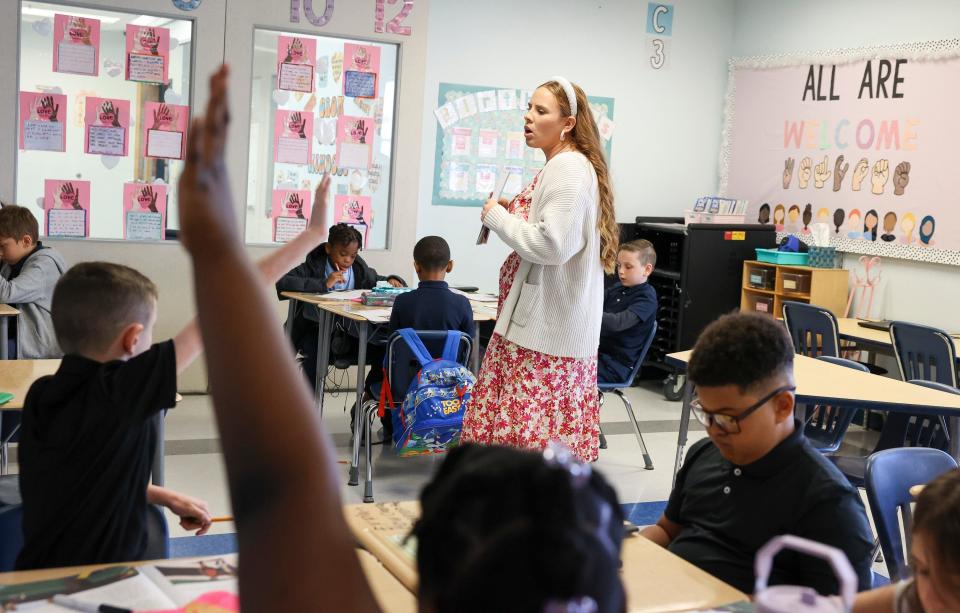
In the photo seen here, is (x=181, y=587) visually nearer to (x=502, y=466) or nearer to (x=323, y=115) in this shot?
→ (x=502, y=466)

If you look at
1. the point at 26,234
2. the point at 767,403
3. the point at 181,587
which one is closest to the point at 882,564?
the point at 767,403

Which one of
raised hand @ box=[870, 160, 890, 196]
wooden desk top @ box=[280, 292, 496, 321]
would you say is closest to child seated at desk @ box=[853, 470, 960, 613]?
wooden desk top @ box=[280, 292, 496, 321]

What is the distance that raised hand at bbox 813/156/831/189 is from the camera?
269 inches

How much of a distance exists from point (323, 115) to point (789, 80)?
3291 mm

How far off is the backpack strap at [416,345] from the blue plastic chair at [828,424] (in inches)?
58.5

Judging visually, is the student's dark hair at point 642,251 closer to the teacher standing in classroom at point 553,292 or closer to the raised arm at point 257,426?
the teacher standing in classroom at point 553,292

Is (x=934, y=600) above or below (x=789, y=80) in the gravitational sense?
below

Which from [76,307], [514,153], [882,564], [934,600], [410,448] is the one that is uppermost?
[514,153]

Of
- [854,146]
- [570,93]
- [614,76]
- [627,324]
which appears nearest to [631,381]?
[627,324]

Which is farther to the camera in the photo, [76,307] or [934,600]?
[76,307]

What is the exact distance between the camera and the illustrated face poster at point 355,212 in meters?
6.23

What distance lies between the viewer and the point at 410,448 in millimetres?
4117

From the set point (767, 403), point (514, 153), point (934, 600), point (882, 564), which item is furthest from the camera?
point (514, 153)

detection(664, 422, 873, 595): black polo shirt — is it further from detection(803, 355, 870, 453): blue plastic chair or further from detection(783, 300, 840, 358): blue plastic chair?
detection(783, 300, 840, 358): blue plastic chair
